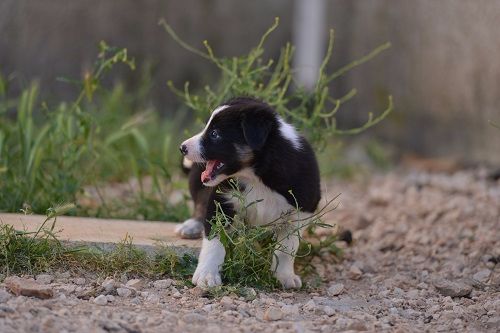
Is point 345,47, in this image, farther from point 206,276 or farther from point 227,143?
point 206,276

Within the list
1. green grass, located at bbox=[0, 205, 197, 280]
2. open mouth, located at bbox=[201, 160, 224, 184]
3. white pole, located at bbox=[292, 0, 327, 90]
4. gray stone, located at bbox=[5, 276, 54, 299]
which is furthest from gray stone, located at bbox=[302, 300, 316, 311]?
white pole, located at bbox=[292, 0, 327, 90]

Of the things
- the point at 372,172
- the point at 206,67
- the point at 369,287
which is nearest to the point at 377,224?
the point at 369,287

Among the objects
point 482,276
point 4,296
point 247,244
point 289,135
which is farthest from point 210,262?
point 482,276

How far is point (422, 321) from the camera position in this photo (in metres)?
4.03

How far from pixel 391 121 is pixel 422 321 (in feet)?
18.7

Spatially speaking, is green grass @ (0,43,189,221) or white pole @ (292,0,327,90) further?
white pole @ (292,0,327,90)

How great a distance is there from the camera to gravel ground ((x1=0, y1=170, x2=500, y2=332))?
143 inches

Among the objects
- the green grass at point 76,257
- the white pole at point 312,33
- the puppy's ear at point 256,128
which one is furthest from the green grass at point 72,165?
the white pole at point 312,33

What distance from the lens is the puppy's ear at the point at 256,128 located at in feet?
14.1

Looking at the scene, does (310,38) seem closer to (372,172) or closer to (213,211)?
(372,172)

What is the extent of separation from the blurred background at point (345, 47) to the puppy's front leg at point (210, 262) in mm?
4260

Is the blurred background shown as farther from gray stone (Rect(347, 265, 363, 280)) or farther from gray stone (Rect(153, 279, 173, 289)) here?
gray stone (Rect(153, 279, 173, 289))

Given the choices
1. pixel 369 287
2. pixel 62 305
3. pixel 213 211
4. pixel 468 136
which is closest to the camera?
pixel 62 305

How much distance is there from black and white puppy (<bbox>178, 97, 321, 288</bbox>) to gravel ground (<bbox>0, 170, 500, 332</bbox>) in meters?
0.27
